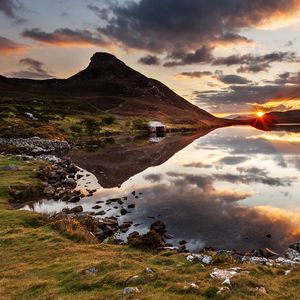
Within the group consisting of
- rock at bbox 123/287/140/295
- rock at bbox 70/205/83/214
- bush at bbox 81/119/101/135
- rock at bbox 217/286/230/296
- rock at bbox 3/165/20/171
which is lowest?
rock at bbox 70/205/83/214

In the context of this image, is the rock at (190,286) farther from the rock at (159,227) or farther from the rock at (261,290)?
the rock at (159,227)

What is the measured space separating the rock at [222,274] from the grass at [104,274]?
→ 0.44 meters

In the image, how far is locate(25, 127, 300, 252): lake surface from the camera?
110 ft

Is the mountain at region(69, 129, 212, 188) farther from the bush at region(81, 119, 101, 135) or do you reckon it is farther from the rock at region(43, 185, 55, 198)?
the bush at region(81, 119, 101, 135)

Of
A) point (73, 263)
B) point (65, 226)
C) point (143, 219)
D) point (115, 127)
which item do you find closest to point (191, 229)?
point (143, 219)

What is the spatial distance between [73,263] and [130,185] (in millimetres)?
37263

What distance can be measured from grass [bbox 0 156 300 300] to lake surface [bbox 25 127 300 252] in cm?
968

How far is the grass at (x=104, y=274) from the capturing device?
50.9ft

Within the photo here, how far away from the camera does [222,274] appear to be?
17672 mm

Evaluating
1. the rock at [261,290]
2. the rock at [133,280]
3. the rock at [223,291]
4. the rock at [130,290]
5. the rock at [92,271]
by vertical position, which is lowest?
the rock at [92,271]

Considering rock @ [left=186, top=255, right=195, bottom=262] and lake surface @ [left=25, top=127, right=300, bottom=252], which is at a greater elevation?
rock @ [left=186, top=255, right=195, bottom=262]

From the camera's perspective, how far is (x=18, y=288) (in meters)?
17.1

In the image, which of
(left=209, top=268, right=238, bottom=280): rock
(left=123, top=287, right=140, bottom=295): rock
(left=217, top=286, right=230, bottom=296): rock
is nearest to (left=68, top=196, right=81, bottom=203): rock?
(left=209, top=268, right=238, bottom=280): rock

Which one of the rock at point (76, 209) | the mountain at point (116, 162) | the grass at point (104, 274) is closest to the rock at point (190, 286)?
the grass at point (104, 274)
